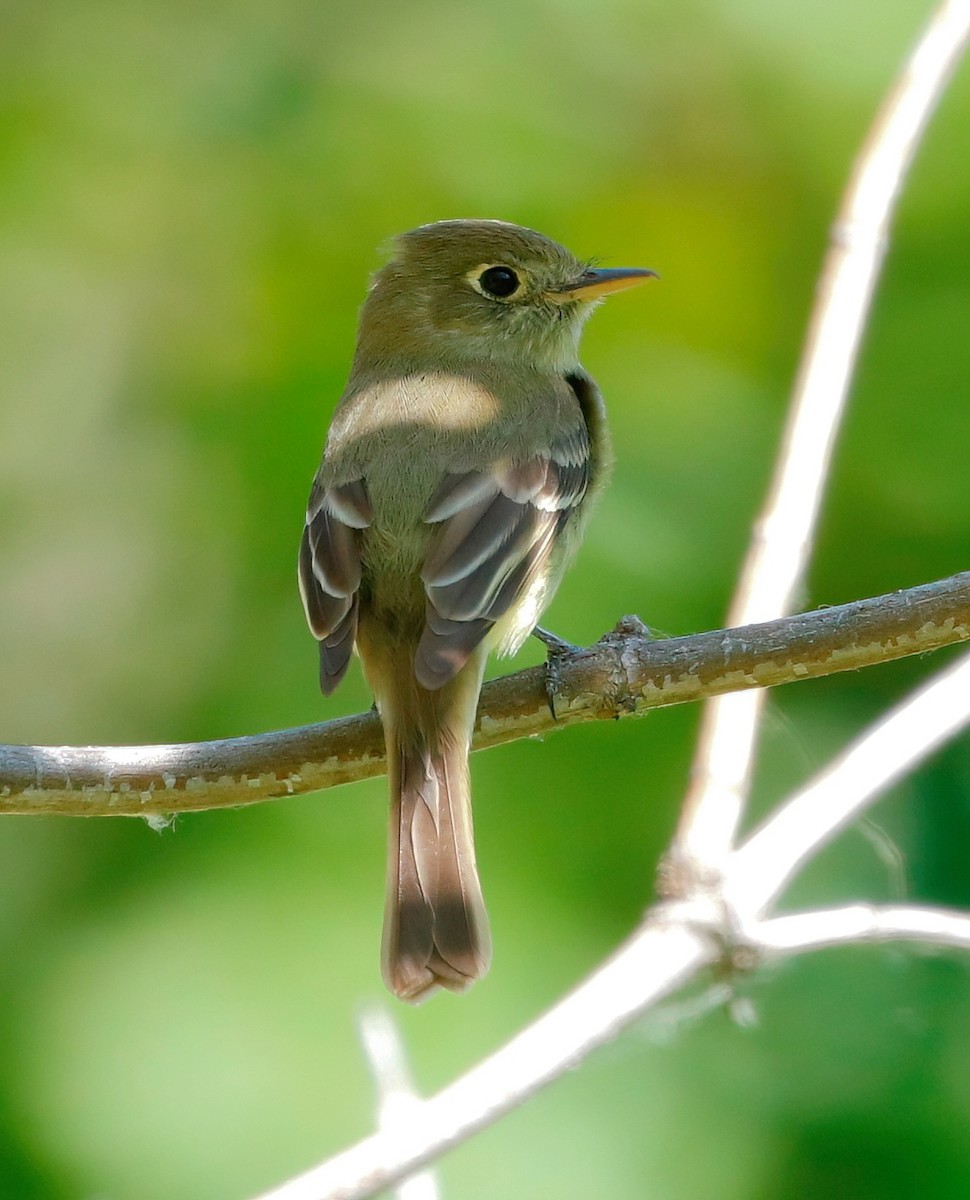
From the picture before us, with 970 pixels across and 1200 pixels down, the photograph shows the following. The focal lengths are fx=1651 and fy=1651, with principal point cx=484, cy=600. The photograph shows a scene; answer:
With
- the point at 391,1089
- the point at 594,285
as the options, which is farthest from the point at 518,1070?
the point at 594,285

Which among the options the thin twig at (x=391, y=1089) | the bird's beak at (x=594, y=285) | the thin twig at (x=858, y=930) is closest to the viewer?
the thin twig at (x=391, y=1089)

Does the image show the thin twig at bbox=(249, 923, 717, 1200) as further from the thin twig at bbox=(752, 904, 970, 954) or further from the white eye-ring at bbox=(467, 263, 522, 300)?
the white eye-ring at bbox=(467, 263, 522, 300)

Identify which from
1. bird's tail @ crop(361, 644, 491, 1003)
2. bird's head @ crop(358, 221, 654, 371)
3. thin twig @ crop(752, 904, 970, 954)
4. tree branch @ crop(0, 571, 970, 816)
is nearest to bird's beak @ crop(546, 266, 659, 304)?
bird's head @ crop(358, 221, 654, 371)

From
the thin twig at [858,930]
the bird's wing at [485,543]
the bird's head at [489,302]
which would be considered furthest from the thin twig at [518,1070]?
the bird's head at [489,302]

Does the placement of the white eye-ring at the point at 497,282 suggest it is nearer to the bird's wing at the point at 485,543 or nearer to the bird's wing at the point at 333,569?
the bird's wing at the point at 485,543

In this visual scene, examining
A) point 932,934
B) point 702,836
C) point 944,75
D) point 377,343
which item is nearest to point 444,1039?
point 702,836

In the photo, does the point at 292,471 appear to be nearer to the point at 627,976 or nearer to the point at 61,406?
the point at 61,406
